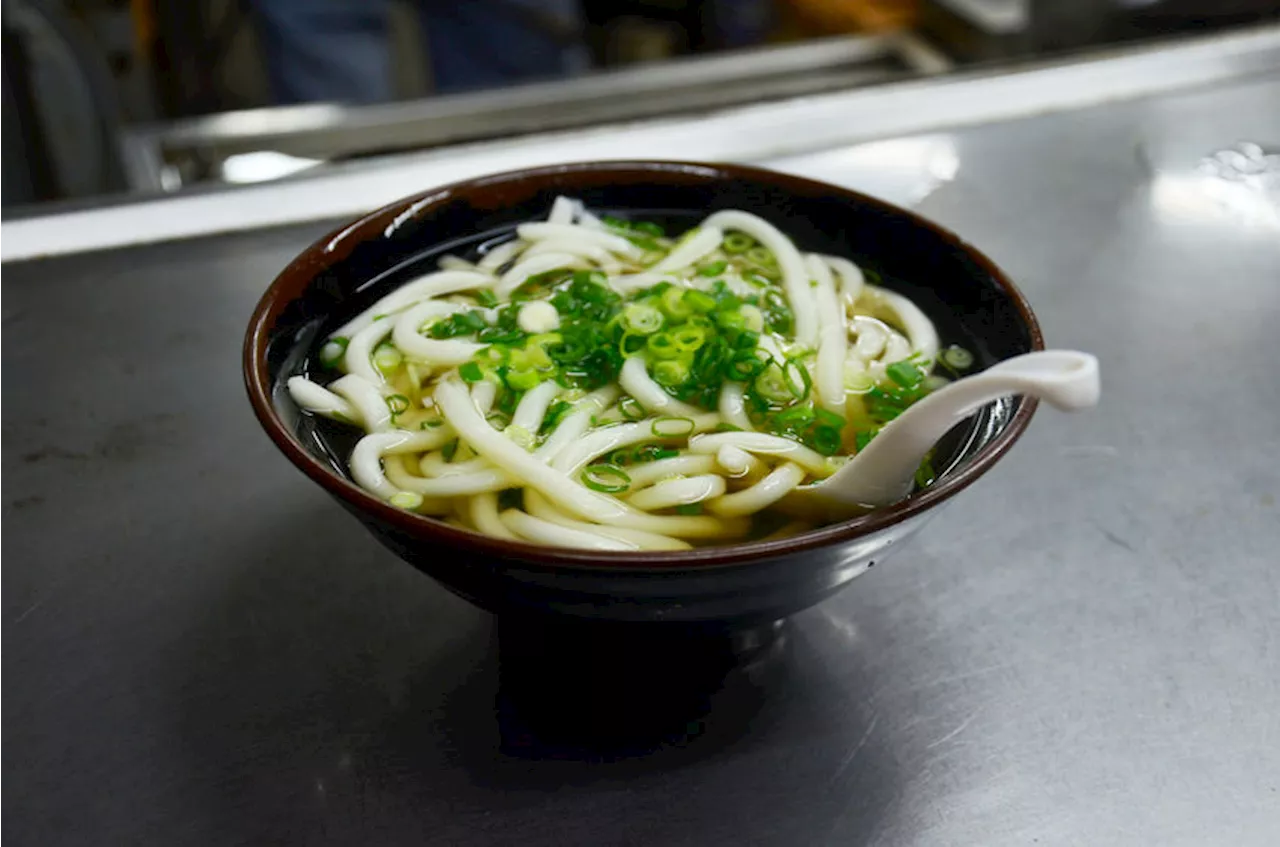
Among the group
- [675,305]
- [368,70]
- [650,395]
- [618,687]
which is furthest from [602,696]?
[368,70]

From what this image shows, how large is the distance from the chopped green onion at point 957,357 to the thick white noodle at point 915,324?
0.04 ft

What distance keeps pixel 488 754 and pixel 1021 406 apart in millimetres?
492

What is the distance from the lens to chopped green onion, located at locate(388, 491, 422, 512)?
97 cm

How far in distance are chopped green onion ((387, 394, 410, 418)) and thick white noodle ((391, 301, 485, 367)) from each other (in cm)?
5

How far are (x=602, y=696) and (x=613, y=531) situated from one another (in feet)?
0.52

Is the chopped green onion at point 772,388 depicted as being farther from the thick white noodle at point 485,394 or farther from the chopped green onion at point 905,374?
the thick white noodle at point 485,394

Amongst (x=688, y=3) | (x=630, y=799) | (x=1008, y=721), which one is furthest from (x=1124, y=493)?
(x=688, y=3)

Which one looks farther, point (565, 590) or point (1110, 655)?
point (1110, 655)

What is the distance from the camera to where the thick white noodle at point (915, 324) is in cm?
116

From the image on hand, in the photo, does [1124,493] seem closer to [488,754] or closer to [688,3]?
[488,754]

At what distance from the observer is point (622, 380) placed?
1.09 meters

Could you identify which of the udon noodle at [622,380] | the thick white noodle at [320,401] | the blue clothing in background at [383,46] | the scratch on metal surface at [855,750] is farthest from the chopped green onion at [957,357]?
the blue clothing in background at [383,46]

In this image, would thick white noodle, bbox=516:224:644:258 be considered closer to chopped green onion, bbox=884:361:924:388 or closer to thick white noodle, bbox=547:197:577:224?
thick white noodle, bbox=547:197:577:224

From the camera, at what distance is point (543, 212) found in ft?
4.19
